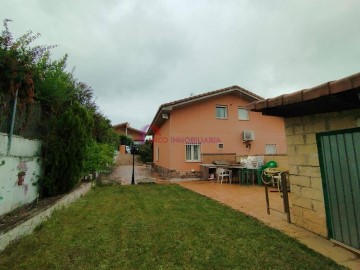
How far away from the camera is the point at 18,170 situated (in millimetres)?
4773

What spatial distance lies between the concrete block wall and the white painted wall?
5.92 m

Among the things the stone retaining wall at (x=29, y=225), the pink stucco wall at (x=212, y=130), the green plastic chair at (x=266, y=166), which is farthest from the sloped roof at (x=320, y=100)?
the pink stucco wall at (x=212, y=130)

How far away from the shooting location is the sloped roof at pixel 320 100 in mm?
2675

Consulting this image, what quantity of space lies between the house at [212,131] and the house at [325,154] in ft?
30.7

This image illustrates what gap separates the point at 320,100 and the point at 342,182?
1.44m

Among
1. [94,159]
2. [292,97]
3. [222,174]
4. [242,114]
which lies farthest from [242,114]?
[292,97]

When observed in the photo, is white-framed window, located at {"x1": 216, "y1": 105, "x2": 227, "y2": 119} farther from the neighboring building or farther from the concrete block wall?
the neighboring building

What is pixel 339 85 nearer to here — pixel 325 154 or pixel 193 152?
pixel 325 154

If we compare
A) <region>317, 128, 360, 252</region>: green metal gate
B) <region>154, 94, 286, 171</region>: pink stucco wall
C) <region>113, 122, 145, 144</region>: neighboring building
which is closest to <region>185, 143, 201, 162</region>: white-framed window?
<region>154, 94, 286, 171</region>: pink stucco wall

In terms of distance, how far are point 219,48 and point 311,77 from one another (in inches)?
379

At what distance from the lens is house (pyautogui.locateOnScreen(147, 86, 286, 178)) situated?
44.8ft

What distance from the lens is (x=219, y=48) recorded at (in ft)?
→ 41.1

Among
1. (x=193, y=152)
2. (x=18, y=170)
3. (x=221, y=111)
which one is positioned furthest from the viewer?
(x=221, y=111)

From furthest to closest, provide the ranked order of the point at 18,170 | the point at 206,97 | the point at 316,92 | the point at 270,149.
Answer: the point at 270,149 < the point at 206,97 < the point at 18,170 < the point at 316,92
